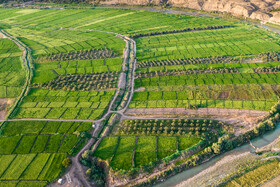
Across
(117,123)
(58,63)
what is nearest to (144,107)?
(117,123)

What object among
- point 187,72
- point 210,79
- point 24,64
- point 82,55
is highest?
point 82,55

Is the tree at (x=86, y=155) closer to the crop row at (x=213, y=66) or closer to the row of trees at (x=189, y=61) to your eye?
the crop row at (x=213, y=66)

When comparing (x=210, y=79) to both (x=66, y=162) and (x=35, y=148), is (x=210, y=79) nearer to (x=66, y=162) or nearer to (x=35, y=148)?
(x=66, y=162)

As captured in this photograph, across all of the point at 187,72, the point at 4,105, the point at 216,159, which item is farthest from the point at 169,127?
the point at 4,105

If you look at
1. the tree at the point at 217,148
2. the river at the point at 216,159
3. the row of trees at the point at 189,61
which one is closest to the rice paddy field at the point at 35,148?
the river at the point at 216,159

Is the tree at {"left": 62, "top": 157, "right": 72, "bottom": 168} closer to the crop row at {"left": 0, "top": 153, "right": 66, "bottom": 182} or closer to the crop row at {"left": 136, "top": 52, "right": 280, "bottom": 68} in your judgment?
the crop row at {"left": 0, "top": 153, "right": 66, "bottom": 182}

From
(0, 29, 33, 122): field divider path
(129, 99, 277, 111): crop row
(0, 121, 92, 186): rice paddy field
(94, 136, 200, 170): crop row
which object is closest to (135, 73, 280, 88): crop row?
(129, 99, 277, 111): crop row
